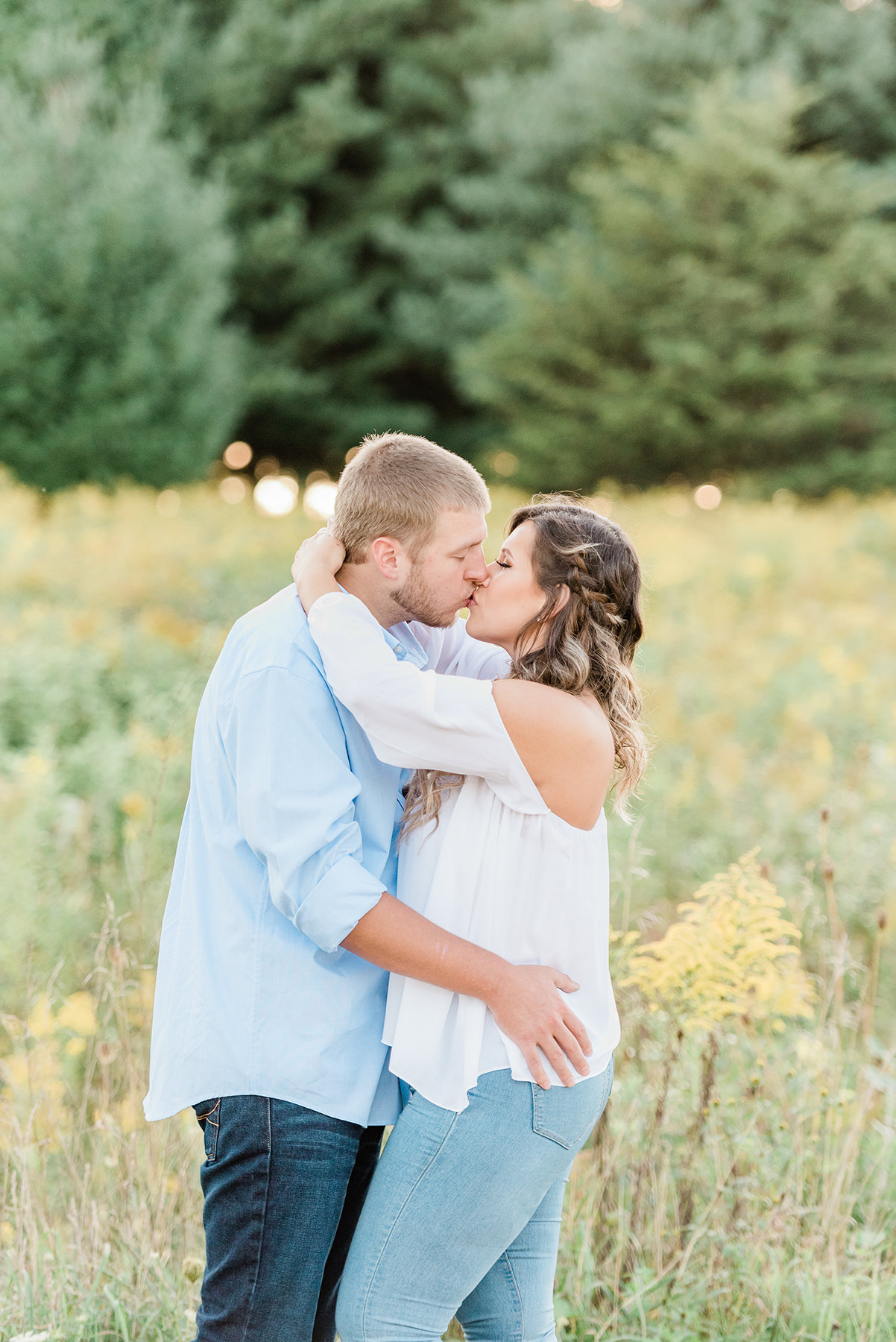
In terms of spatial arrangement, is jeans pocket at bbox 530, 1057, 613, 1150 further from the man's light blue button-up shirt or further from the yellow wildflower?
the yellow wildflower

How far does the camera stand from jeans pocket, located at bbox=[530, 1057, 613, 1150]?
1.77m

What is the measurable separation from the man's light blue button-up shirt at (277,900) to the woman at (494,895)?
0.07 m

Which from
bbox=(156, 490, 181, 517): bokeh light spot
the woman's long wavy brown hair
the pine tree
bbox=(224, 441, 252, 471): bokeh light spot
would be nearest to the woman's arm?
the woman's long wavy brown hair

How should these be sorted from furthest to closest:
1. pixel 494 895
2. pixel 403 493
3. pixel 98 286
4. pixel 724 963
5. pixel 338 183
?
pixel 338 183
pixel 98 286
pixel 724 963
pixel 403 493
pixel 494 895

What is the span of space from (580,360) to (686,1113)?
1839cm

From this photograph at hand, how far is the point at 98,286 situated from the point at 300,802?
48.9ft

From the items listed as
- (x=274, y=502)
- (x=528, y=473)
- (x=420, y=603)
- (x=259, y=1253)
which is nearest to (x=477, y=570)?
(x=420, y=603)

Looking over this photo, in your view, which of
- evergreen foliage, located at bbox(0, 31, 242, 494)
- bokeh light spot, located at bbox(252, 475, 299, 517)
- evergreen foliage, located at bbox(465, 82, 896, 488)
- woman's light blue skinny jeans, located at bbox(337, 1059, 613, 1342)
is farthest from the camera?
evergreen foliage, located at bbox(465, 82, 896, 488)

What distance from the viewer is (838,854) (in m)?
4.37

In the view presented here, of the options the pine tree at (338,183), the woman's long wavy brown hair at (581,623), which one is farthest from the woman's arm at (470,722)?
the pine tree at (338,183)

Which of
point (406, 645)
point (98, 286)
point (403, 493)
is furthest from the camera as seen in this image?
point (98, 286)

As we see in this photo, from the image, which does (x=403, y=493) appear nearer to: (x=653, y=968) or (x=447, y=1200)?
(x=447, y=1200)

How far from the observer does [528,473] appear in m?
21.2

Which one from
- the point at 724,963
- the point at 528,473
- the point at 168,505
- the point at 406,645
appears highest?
the point at 528,473
